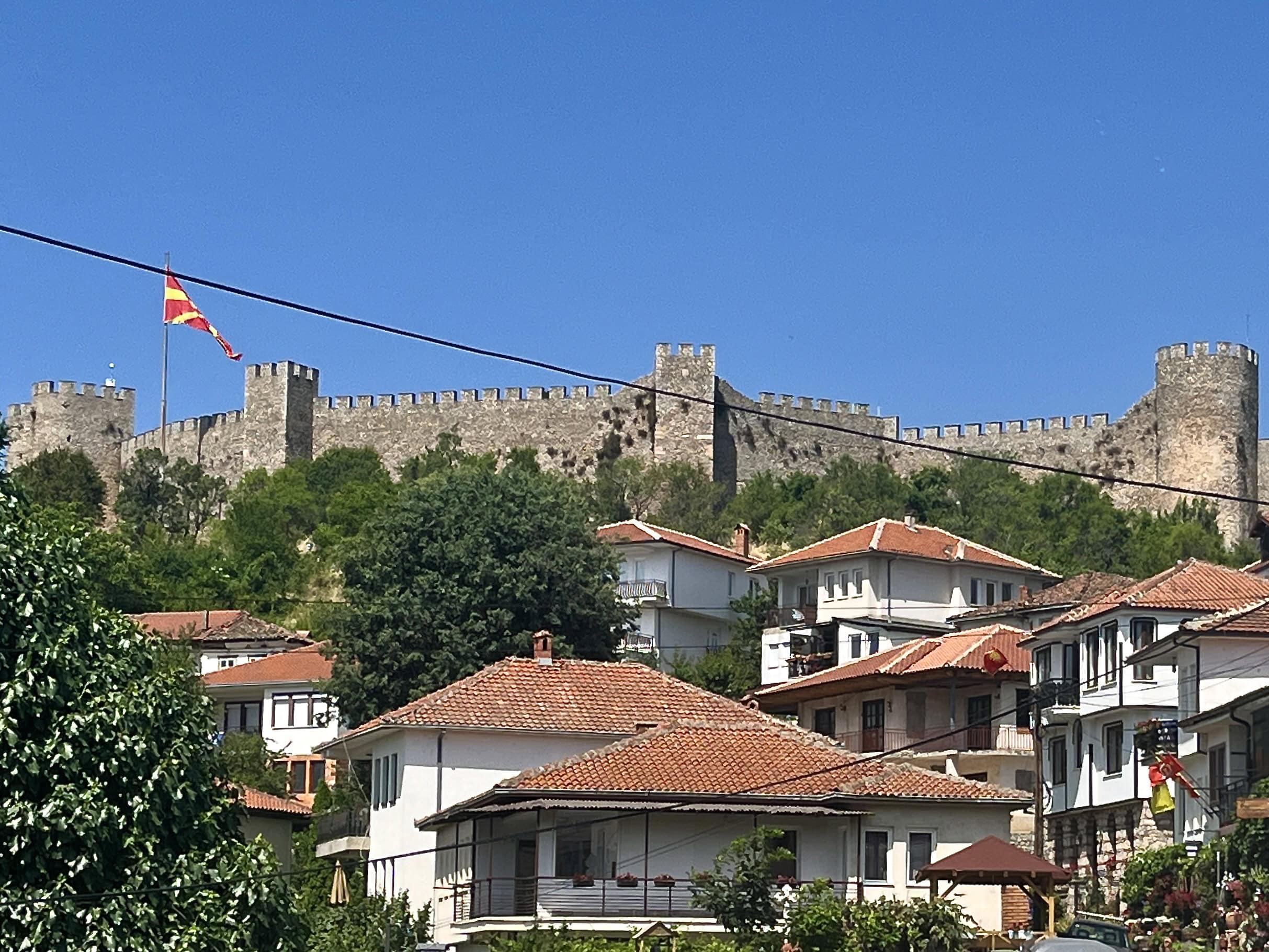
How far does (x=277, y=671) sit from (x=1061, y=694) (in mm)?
26678

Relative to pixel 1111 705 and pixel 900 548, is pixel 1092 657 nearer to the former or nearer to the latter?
pixel 1111 705

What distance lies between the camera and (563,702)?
4522cm

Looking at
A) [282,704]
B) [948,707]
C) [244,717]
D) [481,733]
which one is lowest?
[481,733]

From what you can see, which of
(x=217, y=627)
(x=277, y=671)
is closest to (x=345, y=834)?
(x=277, y=671)

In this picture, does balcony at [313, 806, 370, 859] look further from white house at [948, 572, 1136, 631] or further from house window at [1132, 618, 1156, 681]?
white house at [948, 572, 1136, 631]

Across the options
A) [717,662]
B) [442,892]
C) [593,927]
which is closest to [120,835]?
[593,927]

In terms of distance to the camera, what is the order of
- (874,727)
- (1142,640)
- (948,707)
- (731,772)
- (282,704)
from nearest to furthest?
(731,772) → (1142,640) → (948,707) → (874,727) → (282,704)

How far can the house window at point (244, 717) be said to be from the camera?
70562 millimetres

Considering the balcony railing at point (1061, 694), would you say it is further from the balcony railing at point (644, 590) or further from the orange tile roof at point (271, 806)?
the balcony railing at point (644, 590)

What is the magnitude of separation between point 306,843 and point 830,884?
19278 millimetres

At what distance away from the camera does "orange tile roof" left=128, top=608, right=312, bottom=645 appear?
76.4 m

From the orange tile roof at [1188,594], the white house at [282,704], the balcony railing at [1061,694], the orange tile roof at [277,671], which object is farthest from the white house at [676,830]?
the orange tile roof at [277,671]

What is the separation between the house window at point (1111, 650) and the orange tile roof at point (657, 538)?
24569 millimetres

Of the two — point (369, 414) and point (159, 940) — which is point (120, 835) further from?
point (369, 414)
